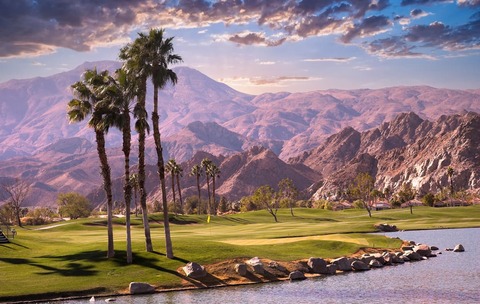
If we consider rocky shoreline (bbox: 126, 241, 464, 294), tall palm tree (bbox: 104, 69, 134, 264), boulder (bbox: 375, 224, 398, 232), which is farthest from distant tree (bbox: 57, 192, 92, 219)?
rocky shoreline (bbox: 126, 241, 464, 294)

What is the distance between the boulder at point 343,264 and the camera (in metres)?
55.7

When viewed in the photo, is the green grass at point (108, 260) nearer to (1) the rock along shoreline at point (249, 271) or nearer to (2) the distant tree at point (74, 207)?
(1) the rock along shoreline at point (249, 271)

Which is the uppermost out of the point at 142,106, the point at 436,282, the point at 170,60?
the point at 170,60

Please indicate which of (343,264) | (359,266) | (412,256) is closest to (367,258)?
(359,266)

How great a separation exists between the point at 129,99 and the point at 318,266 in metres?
23.3

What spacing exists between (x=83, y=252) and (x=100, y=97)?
1540 centimetres

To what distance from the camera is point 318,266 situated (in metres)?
54.3

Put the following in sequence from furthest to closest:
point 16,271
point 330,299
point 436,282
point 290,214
→ point 290,214 < point 16,271 < point 436,282 < point 330,299

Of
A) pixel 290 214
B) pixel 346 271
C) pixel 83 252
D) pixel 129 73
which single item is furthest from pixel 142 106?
pixel 290 214

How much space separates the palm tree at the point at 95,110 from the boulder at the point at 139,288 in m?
9.55

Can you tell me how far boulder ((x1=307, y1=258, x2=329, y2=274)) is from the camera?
54.1m

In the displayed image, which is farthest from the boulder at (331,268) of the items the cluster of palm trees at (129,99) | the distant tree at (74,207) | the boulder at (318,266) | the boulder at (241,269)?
the distant tree at (74,207)

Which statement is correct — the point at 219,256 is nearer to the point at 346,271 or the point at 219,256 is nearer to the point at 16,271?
the point at 346,271

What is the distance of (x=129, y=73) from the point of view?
182 feet
